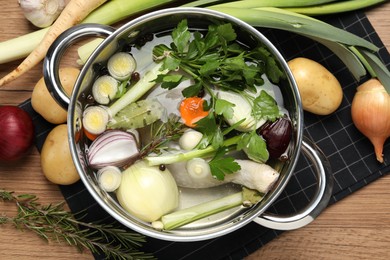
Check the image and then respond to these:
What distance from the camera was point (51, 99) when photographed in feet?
4.25

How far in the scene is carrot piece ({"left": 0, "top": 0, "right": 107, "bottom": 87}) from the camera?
1315 millimetres

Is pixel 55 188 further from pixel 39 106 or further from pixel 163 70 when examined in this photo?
pixel 163 70

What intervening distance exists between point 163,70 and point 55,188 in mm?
362

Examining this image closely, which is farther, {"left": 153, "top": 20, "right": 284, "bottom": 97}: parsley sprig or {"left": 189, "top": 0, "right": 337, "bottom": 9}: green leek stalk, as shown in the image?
{"left": 189, "top": 0, "right": 337, "bottom": 9}: green leek stalk

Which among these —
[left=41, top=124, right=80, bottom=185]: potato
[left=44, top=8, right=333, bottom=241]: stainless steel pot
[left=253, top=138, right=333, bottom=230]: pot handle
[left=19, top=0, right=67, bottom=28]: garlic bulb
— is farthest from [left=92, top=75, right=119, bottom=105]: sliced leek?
[left=253, top=138, right=333, bottom=230]: pot handle

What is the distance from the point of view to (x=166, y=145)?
1.22 m

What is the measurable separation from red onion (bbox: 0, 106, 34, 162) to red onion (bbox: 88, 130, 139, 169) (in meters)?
0.18

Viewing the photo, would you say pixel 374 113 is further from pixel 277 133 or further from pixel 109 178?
pixel 109 178

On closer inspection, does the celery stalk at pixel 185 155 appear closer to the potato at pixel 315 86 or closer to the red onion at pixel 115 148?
the red onion at pixel 115 148

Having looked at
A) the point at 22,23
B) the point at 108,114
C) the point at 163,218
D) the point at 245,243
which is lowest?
the point at 245,243

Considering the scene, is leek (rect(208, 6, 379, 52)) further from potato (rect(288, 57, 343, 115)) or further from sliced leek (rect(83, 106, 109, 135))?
sliced leek (rect(83, 106, 109, 135))

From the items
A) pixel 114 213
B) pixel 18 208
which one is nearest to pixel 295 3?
pixel 114 213

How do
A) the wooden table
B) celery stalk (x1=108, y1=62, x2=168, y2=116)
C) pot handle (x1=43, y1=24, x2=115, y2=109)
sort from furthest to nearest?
1. the wooden table
2. celery stalk (x1=108, y1=62, x2=168, y2=116)
3. pot handle (x1=43, y1=24, x2=115, y2=109)

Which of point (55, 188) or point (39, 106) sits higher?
point (39, 106)
